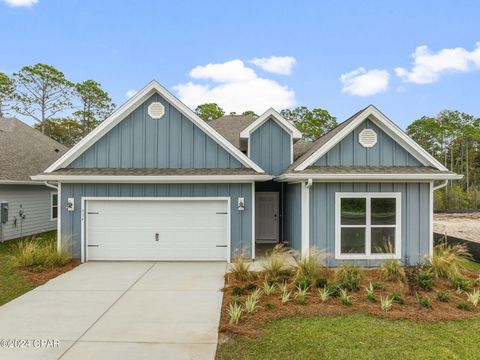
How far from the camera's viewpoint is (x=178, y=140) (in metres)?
10.3

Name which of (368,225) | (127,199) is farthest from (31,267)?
(368,225)

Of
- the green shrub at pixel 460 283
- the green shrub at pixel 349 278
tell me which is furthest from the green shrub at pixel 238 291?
the green shrub at pixel 460 283

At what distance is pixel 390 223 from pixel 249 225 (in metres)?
4.06

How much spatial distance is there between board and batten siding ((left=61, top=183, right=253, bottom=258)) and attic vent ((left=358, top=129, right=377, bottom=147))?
353cm

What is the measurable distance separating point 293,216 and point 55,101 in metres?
30.4

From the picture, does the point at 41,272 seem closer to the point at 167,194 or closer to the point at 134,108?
the point at 167,194

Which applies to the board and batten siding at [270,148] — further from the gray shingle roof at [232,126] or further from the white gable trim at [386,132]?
the white gable trim at [386,132]

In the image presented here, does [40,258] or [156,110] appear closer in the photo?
[40,258]

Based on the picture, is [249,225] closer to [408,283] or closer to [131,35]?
[408,283]

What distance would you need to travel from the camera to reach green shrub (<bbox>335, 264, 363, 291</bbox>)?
7.07 m

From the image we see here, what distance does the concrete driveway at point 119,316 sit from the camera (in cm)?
461

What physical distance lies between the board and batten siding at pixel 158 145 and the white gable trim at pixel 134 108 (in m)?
0.12

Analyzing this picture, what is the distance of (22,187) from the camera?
45.7ft

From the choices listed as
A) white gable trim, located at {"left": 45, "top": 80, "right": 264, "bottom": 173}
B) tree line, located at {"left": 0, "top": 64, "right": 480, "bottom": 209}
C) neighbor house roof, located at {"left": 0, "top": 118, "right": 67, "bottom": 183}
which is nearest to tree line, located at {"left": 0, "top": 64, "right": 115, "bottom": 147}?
tree line, located at {"left": 0, "top": 64, "right": 480, "bottom": 209}
